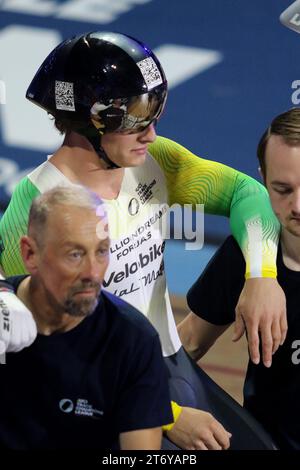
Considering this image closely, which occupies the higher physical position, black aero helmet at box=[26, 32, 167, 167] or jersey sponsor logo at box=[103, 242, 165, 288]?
black aero helmet at box=[26, 32, 167, 167]

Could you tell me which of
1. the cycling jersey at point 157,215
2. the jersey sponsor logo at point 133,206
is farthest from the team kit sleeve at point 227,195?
the jersey sponsor logo at point 133,206

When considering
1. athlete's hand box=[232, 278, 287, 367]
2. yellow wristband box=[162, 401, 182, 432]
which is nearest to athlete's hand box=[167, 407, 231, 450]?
yellow wristband box=[162, 401, 182, 432]

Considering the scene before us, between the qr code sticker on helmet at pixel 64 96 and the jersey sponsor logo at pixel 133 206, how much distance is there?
0.28 m

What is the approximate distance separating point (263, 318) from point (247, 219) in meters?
0.28

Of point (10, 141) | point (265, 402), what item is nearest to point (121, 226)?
point (265, 402)

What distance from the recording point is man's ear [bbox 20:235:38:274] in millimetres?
2232

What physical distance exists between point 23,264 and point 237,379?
5.31 feet

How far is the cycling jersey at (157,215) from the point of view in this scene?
2545 mm

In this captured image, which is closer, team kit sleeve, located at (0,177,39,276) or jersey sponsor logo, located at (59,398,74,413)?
jersey sponsor logo, located at (59,398,74,413)

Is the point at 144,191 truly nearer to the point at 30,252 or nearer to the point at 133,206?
the point at 133,206

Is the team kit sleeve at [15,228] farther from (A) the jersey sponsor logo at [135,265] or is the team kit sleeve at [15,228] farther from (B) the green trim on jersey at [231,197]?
(B) the green trim on jersey at [231,197]

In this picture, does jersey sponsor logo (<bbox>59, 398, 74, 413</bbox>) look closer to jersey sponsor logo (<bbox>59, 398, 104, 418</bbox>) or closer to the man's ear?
jersey sponsor logo (<bbox>59, 398, 104, 418</bbox>)

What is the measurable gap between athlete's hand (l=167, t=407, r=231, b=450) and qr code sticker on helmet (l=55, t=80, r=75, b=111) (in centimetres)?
69
